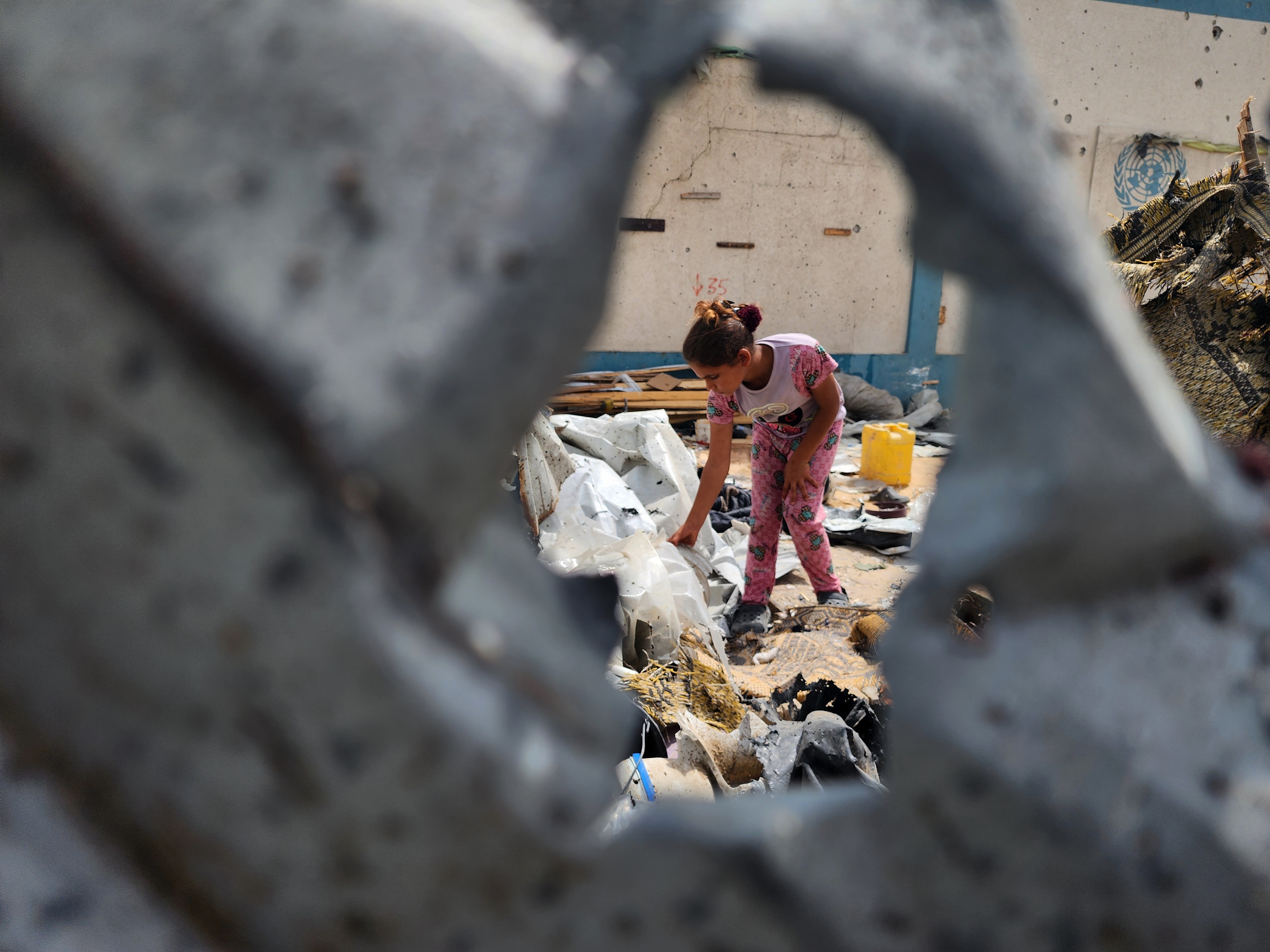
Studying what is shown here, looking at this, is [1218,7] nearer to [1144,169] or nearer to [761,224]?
[1144,169]

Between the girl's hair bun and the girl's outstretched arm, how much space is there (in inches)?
19.8

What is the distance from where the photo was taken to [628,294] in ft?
28.7

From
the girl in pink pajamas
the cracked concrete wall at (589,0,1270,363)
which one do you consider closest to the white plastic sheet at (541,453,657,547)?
the girl in pink pajamas

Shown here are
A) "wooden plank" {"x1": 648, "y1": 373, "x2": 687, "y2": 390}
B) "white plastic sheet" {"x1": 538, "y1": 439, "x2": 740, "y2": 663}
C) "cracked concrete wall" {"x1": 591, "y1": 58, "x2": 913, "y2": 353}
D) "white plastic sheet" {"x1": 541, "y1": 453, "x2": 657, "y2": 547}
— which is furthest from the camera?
"cracked concrete wall" {"x1": 591, "y1": 58, "x2": 913, "y2": 353}

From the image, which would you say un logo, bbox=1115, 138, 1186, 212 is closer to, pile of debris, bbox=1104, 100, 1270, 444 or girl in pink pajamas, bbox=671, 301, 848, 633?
pile of debris, bbox=1104, 100, 1270, 444

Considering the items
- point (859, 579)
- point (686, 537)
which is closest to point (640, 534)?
point (686, 537)

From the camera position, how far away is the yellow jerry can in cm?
648

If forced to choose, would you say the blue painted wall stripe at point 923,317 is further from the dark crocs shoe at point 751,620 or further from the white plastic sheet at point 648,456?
the dark crocs shoe at point 751,620

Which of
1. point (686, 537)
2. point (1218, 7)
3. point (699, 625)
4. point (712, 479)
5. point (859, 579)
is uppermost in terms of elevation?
point (1218, 7)

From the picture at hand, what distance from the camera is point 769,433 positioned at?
4.25 metres

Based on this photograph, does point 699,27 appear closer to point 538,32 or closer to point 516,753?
point 538,32

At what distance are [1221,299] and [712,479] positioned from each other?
245cm

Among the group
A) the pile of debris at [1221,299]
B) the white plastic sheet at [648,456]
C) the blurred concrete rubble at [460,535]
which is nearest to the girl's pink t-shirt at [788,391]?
the white plastic sheet at [648,456]

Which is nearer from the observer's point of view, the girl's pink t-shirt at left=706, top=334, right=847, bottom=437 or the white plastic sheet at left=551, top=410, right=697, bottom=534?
the girl's pink t-shirt at left=706, top=334, right=847, bottom=437
